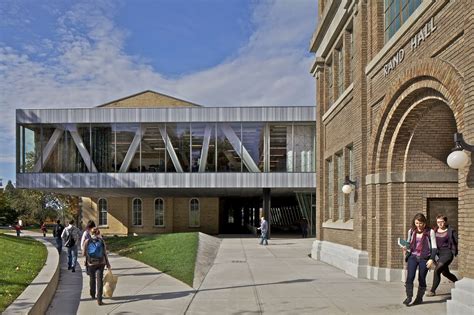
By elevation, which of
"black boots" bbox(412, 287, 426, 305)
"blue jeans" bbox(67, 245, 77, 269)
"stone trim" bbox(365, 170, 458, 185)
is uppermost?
"stone trim" bbox(365, 170, 458, 185)

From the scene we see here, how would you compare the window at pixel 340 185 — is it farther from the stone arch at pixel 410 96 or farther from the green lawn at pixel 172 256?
the green lawn at pixel 172 256

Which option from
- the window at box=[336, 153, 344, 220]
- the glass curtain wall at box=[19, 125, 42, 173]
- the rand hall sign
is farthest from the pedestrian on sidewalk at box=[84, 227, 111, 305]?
the glass curtain wall at box=[19, 125, 42, 173]

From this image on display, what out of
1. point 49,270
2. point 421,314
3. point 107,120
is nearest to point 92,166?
point 107,120

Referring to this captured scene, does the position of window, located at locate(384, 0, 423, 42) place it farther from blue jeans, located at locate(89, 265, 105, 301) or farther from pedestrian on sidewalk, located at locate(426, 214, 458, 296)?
blue jeans, located at locate(89, 265, 105, 301)

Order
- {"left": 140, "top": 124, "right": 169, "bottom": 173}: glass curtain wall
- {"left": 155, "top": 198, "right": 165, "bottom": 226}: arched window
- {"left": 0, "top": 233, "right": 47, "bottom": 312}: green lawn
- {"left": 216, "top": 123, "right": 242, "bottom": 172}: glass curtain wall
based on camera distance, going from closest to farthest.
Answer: {"left": 0, "top": 233, "right": 47, "bottom": 312}: green lawn → {"left": 216, "top": 123, "right": 242, "bottom": 172}: glass curtain wall → {"left": 140, "top": 124, "right": 169, "bottom": 173}: glass curtain wall → {"left": 155, "top": 198, "right": 165, "bottom": 226}: arched window

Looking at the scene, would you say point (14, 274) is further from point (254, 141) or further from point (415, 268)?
point (254, 141)

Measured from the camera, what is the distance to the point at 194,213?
4500 centimetres

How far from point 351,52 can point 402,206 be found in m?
5.66

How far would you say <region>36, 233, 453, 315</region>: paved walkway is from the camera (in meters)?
9.32

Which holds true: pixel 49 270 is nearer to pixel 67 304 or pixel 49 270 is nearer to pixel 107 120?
pixel 67 304

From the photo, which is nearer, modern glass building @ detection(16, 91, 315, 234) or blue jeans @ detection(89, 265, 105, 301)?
blue jeans @ detection(89, 265, 105, 301)

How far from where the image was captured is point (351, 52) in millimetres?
15609

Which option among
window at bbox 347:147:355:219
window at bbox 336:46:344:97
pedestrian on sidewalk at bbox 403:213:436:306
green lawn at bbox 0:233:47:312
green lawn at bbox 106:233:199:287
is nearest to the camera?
green lawn at bbox 0:233:47:312

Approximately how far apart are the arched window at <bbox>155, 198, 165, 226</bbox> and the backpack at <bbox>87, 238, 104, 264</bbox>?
34.8 metres
